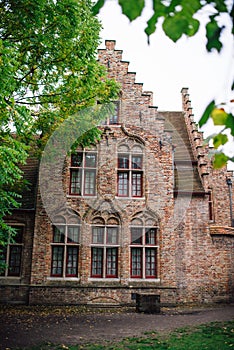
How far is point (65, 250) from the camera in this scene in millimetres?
15570

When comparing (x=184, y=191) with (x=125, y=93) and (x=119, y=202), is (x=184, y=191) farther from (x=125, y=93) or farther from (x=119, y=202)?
(x=125, y=93)

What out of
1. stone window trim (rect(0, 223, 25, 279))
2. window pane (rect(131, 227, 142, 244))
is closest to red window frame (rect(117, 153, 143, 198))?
window pane (rect(131, 227, 142, 244))

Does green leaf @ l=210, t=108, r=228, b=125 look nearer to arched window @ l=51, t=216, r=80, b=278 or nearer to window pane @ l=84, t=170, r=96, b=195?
arched window @ l=51, t=216, r=80, b=278

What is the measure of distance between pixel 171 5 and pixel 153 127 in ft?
50.7

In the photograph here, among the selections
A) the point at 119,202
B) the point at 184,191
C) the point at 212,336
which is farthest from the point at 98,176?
the point at 212,336

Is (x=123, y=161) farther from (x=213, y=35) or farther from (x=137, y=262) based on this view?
(x=213, y=35)

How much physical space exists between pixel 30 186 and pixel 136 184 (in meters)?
5.00

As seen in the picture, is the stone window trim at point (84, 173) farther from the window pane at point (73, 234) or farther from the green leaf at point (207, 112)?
the green leaf at point (207, 112)

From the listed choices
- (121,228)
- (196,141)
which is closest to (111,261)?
(121,228)

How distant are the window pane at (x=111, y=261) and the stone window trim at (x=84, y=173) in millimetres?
2554

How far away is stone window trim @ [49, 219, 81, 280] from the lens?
1545cm

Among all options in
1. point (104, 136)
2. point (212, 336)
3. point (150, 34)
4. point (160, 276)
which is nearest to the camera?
point (150, 34)

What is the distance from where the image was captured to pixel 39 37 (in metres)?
8.85

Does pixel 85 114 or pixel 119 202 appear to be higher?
pixel 85 114
